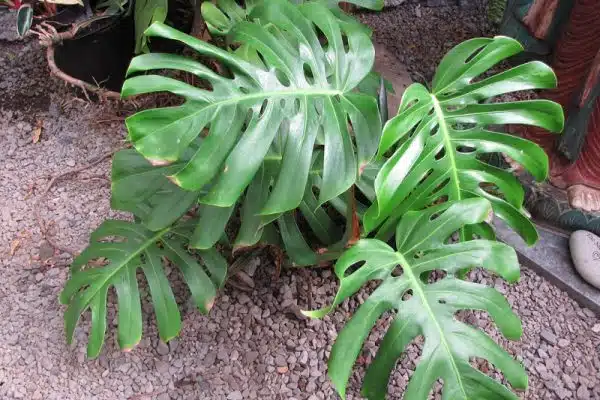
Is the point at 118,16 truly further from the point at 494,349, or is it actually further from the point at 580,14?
the point at 494,349

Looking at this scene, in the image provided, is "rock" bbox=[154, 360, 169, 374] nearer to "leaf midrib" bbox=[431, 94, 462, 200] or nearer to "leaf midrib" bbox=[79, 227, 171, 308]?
"leaf midrib" bbox=[79, 227, 171, 308]

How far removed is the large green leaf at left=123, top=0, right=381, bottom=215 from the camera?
1.00 metres

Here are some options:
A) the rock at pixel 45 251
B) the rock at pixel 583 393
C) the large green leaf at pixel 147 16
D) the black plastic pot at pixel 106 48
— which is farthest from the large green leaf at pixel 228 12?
the rock at pixel 583 393

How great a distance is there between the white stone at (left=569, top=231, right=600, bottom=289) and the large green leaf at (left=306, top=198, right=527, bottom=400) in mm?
764

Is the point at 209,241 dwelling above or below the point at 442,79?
below

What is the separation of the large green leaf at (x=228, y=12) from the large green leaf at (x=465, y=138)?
0.31m

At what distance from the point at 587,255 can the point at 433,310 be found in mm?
864

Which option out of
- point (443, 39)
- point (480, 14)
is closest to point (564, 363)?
point (443, 39)

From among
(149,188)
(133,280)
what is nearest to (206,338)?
(133,280)

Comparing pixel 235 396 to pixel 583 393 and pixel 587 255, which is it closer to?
pixel 583 393

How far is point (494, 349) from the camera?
0.94 m

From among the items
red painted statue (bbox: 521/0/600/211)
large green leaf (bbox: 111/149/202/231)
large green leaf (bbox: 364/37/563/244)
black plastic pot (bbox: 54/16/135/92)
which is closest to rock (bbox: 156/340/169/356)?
large green leaf (bbox: 111/149/202/231)

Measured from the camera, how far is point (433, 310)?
39.5 inches

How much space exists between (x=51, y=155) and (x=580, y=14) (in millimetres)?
1688
